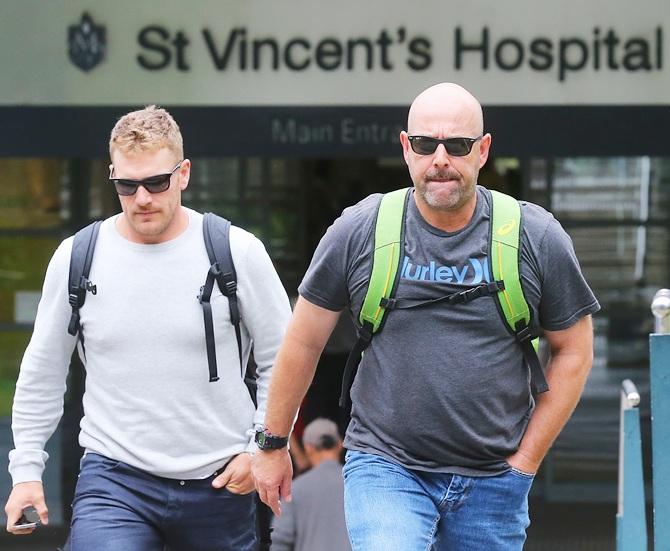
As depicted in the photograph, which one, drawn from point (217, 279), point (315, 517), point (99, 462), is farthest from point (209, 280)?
point (315, 517)

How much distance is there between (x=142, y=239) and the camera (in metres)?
4.14

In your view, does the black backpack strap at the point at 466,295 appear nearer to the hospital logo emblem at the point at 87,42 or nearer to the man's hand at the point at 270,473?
the man's hand at the point at 270,473

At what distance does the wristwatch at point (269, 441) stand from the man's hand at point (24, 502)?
696 mm

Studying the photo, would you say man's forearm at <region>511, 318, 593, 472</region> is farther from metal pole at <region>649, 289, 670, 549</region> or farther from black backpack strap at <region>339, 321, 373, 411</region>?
black backpack strap at <region>339, 321, 373, 411</region>

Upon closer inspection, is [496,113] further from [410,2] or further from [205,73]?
[205,73]

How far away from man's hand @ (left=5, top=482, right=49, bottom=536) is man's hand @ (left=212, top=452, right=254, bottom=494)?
51cm

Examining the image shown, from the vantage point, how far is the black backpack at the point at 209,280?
4.05 meters

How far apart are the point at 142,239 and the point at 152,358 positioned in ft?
1.15

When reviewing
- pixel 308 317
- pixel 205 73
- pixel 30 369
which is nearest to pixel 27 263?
pixel 205 73

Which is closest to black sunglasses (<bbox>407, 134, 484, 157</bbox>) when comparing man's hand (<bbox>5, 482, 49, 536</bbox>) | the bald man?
the bald man

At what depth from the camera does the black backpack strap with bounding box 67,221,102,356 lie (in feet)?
13.4

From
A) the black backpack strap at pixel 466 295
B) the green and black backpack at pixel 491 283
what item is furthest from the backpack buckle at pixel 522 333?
the black backpack strap at pixel 466 295

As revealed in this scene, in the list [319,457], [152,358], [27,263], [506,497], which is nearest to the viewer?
[506,497]

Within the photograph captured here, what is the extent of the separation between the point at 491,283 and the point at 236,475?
1.02 meters
